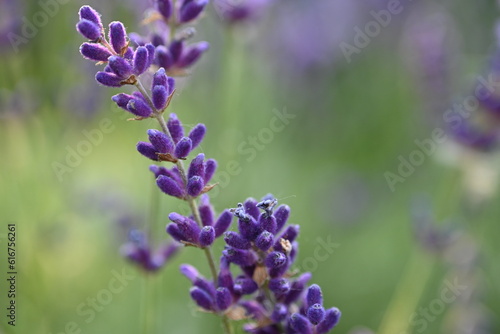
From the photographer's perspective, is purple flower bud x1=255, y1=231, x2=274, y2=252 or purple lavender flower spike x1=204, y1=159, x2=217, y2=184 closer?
purple flower bud x1=255, y1=231, x2=274, y2=252

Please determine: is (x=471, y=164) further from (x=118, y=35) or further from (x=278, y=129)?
(x=118, y=35)

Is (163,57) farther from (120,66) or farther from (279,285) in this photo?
(279,285)

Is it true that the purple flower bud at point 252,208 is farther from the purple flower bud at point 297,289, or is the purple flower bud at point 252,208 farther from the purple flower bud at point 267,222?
the purple flower bud at point 297,289

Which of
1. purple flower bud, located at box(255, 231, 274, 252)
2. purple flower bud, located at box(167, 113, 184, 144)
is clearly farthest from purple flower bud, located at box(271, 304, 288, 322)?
purple flower bud, located at box(167, 113, 184, 144)

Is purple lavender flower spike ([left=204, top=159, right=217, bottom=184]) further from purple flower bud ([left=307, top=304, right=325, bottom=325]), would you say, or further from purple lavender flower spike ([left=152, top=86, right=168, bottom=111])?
purple flower bud ([left=307, top=304, right=325, bottom=325])

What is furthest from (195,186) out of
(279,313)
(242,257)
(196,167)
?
(279,313)

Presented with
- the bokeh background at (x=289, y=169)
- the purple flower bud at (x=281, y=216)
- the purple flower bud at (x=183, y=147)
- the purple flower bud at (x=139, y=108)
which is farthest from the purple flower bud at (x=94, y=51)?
the bokeh background at (x=289, y=169)

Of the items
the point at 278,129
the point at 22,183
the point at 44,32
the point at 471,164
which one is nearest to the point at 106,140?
the point at 44,32
